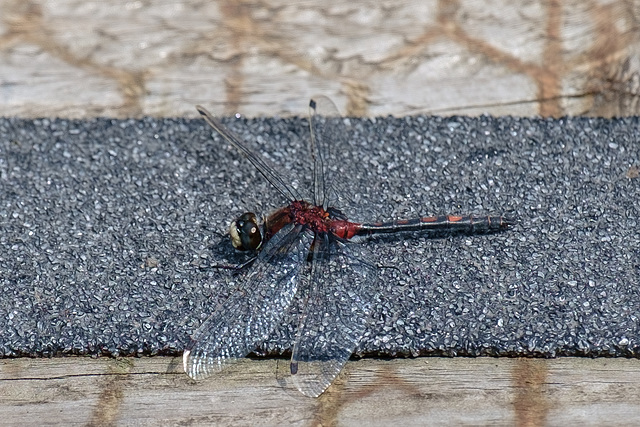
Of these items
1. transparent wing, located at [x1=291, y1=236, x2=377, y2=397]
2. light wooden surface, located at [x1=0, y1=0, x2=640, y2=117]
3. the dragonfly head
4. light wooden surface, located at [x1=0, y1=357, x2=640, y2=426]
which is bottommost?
light wooden surface, located at [x1=0, y1=357, x2=640, y2=426]

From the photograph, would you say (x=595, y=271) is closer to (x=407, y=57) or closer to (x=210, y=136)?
(x=407, y=57)

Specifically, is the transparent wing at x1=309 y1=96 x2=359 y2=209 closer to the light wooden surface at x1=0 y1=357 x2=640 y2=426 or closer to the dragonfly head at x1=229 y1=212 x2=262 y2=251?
the dragonfly head at x1=229 y1=212 x2=262 y2=251

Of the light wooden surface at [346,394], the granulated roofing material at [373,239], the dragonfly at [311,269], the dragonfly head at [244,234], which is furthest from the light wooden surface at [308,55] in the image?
the light wooden surface at [346,394]

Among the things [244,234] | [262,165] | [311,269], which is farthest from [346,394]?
[262,165]

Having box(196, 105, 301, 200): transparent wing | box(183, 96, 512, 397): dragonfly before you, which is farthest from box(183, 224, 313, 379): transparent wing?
box(196, 105, 301, 200): transparent wing

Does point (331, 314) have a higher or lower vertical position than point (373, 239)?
lower

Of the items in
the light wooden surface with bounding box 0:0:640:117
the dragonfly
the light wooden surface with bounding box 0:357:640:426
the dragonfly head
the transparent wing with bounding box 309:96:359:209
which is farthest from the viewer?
the light wooden surface with bounding box 0:0:640:117

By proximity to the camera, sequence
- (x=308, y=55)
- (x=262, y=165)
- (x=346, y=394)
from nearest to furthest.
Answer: (x=346, y=394) < (x=262, y=165) < (x=308, y=55)

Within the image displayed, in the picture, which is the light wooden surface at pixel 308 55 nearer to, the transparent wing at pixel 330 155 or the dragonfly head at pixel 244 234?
the transparent wing at pixel 330 155

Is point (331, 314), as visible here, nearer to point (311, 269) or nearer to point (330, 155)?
point (311, 269)
